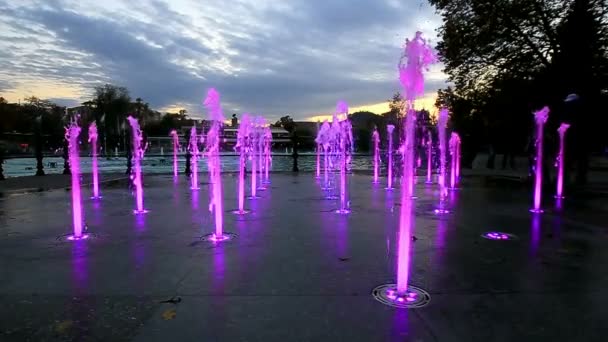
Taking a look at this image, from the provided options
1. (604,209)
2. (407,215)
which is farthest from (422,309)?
(604,209)

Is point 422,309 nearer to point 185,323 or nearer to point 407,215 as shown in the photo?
point 407,215

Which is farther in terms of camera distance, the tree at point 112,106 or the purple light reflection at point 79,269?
the tree at point 112,106

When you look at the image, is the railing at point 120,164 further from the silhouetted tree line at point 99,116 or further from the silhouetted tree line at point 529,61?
the silhouetted tree line at point 99,116

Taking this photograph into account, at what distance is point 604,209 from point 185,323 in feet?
33.4

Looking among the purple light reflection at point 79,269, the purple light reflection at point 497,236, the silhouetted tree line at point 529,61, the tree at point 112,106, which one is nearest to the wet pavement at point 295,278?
the purple light reflection at point 79,269

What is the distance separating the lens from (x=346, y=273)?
4.90 m

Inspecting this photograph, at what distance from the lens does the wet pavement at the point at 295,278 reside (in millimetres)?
3451

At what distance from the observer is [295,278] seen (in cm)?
471

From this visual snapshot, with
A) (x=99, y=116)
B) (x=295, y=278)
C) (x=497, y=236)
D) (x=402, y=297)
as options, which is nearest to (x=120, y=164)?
(x=497, y=236)

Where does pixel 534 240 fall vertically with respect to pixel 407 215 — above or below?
below

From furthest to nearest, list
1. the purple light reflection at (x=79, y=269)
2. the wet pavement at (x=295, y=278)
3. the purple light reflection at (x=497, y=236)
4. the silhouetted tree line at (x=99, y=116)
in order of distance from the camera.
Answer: the silhouetted tree line at (x=99, y=116) < the purple light reflection at (x=497, y=236) < the purple light reflection at (x=79, y=269) < the wet pavement at (x=295, y=278)

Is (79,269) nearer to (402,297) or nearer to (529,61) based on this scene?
(402,297)

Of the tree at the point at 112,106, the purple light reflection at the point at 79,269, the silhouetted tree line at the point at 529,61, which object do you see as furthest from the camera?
the tree at the point at 112,106

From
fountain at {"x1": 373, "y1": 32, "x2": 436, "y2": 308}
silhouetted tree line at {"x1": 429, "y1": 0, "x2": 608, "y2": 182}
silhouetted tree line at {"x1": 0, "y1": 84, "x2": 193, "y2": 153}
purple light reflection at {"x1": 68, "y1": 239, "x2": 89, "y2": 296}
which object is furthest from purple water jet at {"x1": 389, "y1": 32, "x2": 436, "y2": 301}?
silhouetted tree line at {"x1": 0, "y1": 84, "x2": 193, "y2": 153}
